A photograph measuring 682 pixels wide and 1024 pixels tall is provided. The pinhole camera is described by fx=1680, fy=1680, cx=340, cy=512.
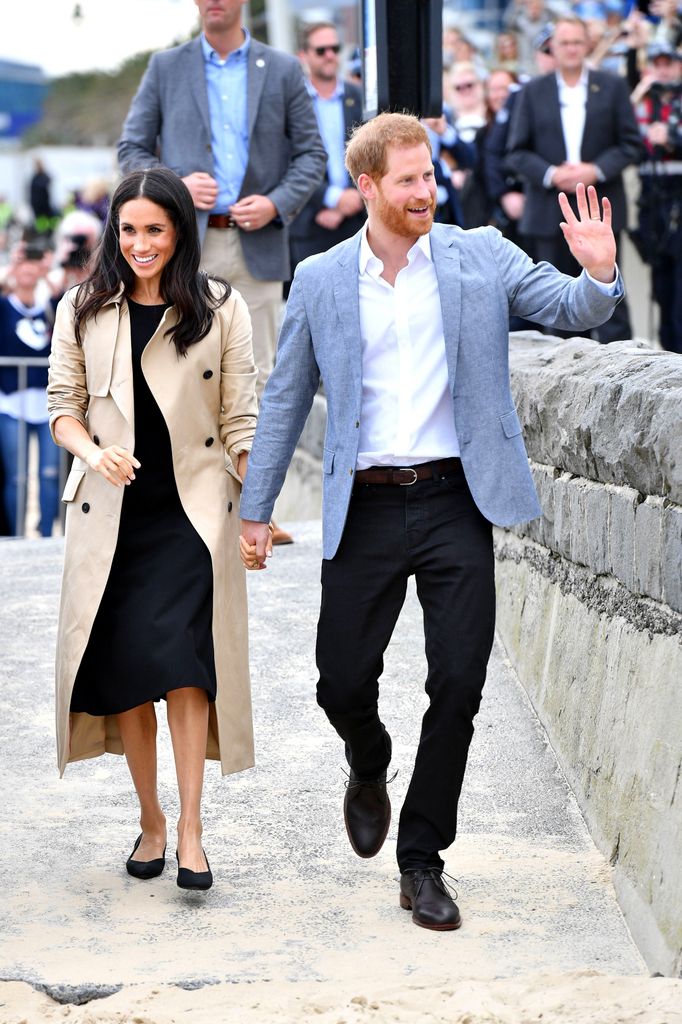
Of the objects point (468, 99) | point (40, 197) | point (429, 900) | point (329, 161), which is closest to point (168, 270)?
point (429, 900)

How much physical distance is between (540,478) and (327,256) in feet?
5.73

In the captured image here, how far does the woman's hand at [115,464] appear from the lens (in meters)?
4.30

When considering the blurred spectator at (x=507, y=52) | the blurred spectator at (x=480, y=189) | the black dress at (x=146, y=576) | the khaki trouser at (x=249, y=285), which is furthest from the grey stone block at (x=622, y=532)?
the blurred spectator at (x=507, y=52)

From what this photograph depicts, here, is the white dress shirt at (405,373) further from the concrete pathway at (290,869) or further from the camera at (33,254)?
the camera at (33,254)

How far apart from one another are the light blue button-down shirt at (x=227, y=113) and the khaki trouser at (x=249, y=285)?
13 centimetres

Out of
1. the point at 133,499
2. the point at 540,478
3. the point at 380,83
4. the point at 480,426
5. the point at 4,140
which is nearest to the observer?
the point at 480,426

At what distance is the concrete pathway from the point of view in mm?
4102

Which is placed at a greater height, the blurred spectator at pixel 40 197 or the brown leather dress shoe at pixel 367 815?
the blurred spectator at pixel 40 197

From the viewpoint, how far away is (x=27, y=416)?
10.9 m

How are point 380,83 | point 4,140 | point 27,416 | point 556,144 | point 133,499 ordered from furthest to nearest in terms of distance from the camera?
point 4,140 → point 27,416 → point 556,144 → point 380,83 → point 133,499

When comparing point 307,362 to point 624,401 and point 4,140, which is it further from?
point 4,140

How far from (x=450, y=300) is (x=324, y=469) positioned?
1.80 feet

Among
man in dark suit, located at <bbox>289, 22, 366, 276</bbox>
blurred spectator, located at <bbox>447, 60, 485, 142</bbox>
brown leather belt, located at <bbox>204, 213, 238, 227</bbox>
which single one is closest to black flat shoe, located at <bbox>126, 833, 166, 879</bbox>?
brown leather belt, located at <bbox>204, 213, 238, 227</bbox>

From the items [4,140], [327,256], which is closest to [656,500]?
[327,256]
